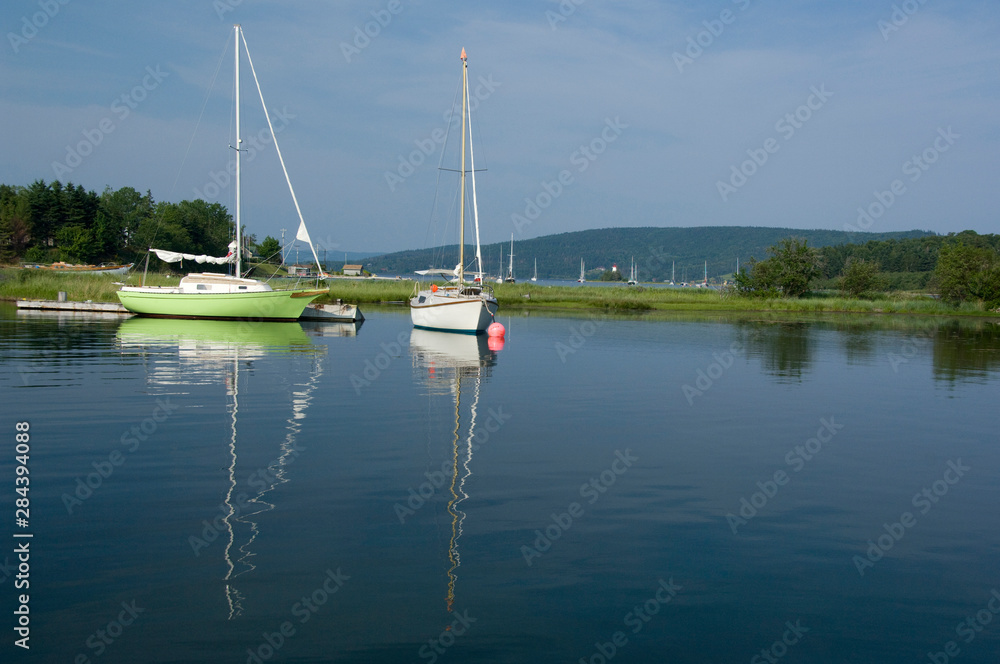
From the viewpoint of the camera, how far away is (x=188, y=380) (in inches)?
808

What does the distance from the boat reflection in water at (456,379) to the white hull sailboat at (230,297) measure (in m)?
8.47

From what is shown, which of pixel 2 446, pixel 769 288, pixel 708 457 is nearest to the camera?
pixel 2 446

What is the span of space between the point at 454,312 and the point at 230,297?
42.2 feet

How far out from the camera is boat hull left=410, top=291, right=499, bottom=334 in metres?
38.9

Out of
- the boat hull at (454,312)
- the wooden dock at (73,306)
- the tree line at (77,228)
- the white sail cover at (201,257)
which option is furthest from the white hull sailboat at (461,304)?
the tree line at (77,228)

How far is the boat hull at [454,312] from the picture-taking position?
128 ft

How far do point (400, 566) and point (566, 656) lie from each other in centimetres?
229

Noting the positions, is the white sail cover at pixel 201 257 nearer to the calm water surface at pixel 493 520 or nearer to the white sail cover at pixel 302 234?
the white sail cover at pixel 302 234

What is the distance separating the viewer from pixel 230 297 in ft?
140

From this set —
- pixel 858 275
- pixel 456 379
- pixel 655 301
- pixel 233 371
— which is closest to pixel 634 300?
pixel 655 301

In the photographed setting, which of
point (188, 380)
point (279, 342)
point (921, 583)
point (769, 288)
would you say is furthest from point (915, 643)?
point (769, 288)

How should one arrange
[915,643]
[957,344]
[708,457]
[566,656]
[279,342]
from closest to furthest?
1. [566,656]
2. [915,643]
3. [708,457]
4. [279,342]
5. [957,344]

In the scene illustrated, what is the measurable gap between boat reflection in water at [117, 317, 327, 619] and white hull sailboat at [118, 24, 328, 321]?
71 centimetres

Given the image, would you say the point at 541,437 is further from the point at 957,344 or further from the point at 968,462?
the point at 957,344
